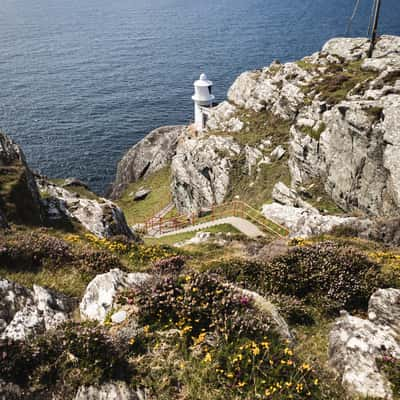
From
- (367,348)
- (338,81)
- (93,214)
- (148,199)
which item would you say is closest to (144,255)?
(367,348)

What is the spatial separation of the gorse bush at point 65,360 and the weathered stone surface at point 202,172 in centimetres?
4615

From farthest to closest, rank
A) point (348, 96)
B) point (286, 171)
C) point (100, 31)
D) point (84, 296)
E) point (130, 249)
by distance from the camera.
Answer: point (100, 31) < point (286, 171) < point (348, 96) < point (130, 249) < point (84, 296)

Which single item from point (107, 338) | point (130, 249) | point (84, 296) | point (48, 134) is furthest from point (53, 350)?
point (48, 134)

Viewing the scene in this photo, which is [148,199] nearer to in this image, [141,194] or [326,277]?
[141,194]

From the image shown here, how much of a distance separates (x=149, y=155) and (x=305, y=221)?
204 ft

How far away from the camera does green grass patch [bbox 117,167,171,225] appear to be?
63.6 m

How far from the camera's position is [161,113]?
10288 cm

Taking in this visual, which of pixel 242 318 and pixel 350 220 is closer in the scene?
pixel 242 318

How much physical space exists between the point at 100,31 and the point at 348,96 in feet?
613

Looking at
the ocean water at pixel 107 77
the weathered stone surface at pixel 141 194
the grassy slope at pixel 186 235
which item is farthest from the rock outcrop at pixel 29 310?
the ocean water at pixel 107 77

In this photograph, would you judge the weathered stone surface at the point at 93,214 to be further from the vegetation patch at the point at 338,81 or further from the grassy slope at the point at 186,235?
the vegetation patch at the point at 338,81

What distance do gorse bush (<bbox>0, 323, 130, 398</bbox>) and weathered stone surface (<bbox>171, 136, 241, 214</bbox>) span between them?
46.1 m

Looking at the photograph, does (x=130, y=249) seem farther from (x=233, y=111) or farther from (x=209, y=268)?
(x=233, y=111)

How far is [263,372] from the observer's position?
7000 millimetres
